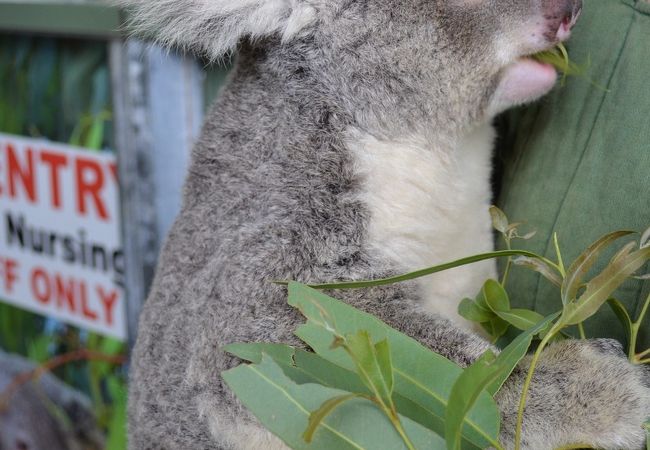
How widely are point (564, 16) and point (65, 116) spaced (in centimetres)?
218

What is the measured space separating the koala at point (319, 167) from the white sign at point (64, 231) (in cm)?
159

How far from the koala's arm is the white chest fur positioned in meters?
0.24

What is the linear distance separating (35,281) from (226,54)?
219 cm

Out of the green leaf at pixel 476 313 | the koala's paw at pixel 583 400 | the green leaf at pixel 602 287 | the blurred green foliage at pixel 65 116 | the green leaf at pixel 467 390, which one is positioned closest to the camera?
the green leaf at pixel 467 390

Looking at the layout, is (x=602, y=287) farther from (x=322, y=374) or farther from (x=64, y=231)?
(x=64, y=231)

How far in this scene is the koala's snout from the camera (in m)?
1.25

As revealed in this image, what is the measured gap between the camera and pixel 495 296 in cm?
111

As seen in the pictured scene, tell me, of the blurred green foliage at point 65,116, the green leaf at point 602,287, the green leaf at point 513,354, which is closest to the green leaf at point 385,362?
the green leaf at point 513,354

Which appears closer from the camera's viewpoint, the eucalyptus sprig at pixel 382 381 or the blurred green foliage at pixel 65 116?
the eucalyptus sprig at pixel 382 381

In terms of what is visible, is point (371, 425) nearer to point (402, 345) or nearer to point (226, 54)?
point (402, 345)

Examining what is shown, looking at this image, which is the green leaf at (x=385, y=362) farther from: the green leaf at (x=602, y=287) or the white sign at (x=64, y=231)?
the white sign at (x=64, y=231)

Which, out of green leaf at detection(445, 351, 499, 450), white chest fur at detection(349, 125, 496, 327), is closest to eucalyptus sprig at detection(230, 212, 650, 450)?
green leaf at detection(445, 351, 499, 450)

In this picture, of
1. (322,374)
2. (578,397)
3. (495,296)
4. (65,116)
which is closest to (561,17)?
(495,296)

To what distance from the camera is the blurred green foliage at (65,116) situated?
290 centimetres
